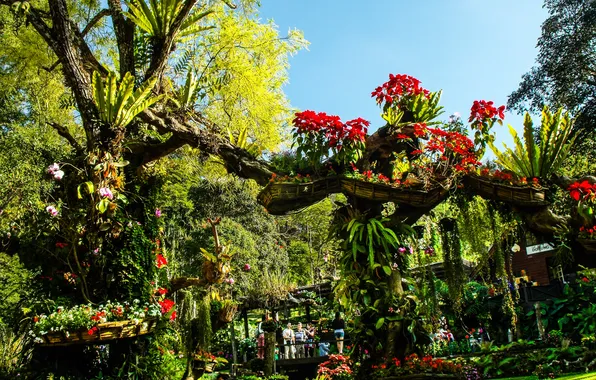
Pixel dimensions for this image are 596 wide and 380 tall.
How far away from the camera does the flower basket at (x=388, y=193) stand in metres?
6.36

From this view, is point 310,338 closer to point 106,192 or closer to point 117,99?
point 106,192

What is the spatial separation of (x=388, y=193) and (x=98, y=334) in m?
3.76

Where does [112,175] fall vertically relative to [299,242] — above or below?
below

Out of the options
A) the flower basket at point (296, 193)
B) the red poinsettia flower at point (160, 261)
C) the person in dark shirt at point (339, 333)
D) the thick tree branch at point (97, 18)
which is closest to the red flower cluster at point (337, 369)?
the person in dark shirt at point (339, 333)

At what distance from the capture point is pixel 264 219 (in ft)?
65.5

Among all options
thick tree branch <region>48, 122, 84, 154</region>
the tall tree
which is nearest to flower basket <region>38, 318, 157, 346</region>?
thick tree branch <region>48, 122, 84, 154</region>

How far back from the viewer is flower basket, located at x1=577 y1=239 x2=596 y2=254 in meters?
5.94

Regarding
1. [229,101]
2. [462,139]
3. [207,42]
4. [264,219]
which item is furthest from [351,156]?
[264,219]

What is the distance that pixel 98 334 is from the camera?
5.11m

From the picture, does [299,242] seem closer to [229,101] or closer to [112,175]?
[229,101]

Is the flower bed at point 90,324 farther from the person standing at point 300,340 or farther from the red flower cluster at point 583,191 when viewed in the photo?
the person standing at point 300,340

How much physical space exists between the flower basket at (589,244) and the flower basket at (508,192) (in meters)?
0.62

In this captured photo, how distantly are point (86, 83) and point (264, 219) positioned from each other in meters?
14.2

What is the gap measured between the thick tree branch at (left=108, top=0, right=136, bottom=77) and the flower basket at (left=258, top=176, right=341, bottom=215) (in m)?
2.56
